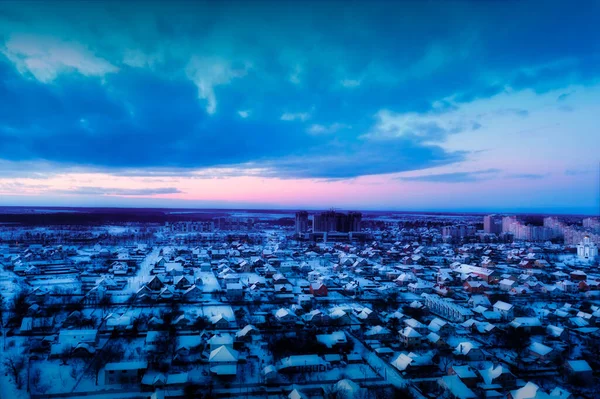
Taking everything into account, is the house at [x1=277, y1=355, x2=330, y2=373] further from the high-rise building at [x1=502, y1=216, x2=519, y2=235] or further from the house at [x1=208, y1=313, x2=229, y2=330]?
the high-rise building at [x1=502, y1=216, x2=519, y2=235]

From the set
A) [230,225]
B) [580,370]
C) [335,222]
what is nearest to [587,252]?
[335,222]

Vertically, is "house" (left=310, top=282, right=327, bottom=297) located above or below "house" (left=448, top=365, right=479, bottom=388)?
above

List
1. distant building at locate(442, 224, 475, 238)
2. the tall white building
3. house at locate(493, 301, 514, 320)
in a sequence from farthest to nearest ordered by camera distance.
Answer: distant building at locate(442, 224, 475, 238), the tall white building, house at locate(493, 301, 514, 320)

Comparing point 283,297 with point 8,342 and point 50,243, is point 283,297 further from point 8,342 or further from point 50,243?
point 50,243

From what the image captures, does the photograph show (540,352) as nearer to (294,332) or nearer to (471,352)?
(471,352)

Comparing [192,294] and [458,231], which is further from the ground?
[458,231]

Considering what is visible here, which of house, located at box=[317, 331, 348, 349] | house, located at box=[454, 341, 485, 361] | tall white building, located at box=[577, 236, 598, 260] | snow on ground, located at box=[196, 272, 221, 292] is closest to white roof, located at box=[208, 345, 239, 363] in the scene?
house, located at box=[317, 331, 348, 349]
